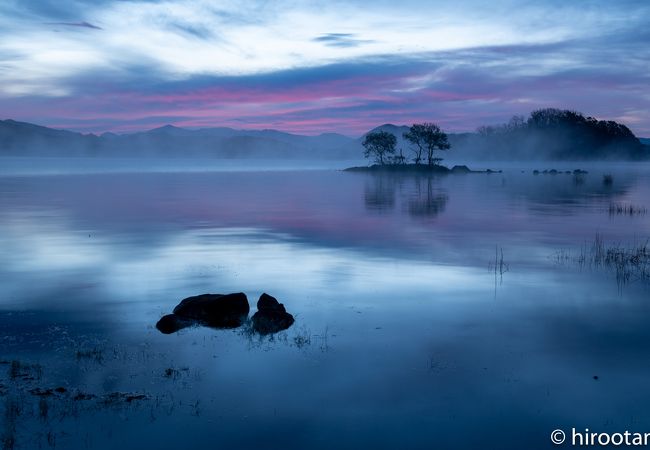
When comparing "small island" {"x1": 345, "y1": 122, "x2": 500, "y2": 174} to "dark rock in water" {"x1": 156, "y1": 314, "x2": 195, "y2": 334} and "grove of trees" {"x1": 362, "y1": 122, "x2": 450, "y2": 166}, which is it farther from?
"dark rock in water" {"x1": 156, "y1": 314, "x2": 195, "y2": 334}

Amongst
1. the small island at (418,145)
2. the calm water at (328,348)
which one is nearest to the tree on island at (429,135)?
the small island at (418,145)

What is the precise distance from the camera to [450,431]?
10.9 m

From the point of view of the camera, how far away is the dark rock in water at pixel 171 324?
16.4 metres

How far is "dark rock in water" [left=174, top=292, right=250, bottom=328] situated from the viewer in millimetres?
17016

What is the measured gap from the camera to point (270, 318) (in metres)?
16.7

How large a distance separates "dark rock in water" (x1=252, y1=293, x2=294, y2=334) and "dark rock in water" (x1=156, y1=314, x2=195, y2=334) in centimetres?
202

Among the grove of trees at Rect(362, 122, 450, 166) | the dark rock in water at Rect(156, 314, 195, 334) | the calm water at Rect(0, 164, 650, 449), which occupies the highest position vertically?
Result: the grove of trees at Rect(362, 122, 450, 166)

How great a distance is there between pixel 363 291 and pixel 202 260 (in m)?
9.75

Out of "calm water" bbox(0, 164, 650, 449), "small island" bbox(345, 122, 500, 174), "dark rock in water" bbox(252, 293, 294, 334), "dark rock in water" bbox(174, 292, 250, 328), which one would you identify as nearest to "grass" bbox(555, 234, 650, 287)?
"calm water" bbox(0, 164, 650, 449)

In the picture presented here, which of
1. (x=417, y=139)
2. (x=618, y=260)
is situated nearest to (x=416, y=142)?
(x=417, y=139)

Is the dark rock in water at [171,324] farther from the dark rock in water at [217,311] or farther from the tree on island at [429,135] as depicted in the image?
the tree on island at [429,135]

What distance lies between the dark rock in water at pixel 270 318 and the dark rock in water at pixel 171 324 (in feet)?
6.63

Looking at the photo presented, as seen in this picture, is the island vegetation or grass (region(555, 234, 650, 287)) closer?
grass (region(555, 234, 650, 287))

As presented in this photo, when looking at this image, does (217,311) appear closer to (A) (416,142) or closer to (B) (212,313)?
(B) (212,313)
